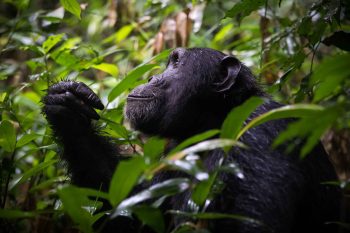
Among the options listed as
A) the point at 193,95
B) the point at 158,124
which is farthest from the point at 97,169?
the point at 193,95

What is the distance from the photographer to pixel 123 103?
4.79 meters

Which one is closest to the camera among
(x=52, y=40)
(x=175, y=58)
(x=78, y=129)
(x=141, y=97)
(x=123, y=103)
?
(x=78, y=129)

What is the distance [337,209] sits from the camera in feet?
11.4

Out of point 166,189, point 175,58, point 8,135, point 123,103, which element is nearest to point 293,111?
point 166,189

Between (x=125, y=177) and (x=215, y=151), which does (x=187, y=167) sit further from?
(x=215, y=151)

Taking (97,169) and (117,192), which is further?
(97,169)

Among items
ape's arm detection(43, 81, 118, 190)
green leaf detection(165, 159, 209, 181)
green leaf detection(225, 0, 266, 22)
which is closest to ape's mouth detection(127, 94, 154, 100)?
ape's arm detection(43, 81, 118, 190)

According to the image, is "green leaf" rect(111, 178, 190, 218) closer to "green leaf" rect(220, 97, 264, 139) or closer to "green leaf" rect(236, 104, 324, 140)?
"green leaf" rect(220, 97, 264, 139)

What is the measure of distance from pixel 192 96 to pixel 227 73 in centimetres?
35

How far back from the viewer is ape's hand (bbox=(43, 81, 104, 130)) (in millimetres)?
3641

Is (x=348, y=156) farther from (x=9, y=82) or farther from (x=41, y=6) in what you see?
(x=41, y=6)

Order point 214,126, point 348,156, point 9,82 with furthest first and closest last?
point 9,82 → point 348,156 → point 214,126

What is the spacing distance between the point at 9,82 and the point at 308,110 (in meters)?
6.61

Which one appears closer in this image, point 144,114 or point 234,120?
point 234,120
